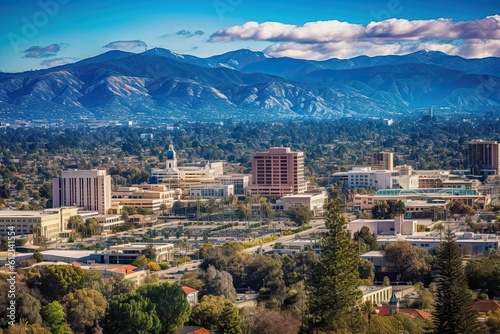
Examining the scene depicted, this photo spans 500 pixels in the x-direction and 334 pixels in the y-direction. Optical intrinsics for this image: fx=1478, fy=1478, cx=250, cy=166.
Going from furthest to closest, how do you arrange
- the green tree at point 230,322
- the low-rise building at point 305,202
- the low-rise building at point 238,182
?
the low-rise building at point 238,182 → the low-rise building at point 305,202 → the green tree at point 230,322

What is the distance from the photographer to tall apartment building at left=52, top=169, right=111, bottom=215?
6362 cm

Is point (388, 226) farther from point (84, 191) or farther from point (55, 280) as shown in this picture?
point (84, 191)

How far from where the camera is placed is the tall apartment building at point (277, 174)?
72.2m

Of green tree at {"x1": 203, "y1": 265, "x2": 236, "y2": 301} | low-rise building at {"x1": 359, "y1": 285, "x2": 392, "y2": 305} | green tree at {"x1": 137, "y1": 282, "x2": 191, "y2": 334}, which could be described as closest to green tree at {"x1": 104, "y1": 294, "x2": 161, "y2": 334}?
green tree at {"x1": 137, "y1": 282, "x2": 191, "y2": 334}

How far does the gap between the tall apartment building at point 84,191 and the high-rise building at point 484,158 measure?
25091 mm

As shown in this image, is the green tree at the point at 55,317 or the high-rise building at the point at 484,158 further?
the high-rise building at the point at 484,158

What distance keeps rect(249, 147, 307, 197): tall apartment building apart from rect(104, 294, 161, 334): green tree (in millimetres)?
40668

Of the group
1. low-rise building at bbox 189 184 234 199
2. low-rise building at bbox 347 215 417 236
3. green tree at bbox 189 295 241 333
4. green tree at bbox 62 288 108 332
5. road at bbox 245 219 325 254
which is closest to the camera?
green tree at bbox 189 295 241 333

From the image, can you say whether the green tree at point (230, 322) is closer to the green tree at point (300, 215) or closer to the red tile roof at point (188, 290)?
the red tile roof at point (188, 290)


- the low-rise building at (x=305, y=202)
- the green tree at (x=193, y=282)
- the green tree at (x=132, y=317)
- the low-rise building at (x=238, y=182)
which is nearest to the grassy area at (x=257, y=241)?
the green tree at (x=193, y=282)

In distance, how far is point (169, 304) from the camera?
31719 millimetres

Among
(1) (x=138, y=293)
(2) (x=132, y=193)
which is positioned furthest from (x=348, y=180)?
(1) (x=138, y=293)

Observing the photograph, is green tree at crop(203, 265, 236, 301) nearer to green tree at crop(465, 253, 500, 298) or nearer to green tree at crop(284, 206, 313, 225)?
green tree at crop(465, 253, 500, 298)

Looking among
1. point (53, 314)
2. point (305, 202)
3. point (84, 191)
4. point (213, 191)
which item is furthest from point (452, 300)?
point (213, 191)
